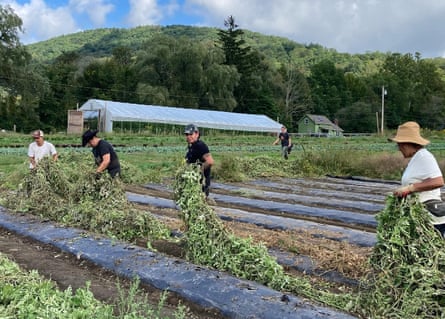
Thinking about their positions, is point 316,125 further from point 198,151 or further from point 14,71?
point 198,151

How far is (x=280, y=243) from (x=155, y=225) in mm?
1612

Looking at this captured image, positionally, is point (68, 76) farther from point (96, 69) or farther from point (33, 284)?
point (33, 284)

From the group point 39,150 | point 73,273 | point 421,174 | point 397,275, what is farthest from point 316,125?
point 397,275

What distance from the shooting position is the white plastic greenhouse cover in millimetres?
34125

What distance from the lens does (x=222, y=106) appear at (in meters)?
50.3

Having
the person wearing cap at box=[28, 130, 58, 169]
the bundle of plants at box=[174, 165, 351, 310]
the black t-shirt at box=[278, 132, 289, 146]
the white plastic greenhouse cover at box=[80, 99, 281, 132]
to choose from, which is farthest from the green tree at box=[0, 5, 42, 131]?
the bundle of plants at box=[174, 165, 351, 310]

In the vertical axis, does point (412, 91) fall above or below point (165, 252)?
above

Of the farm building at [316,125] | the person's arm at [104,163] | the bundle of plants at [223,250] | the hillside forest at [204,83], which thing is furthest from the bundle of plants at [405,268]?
the farm building at [316,125]

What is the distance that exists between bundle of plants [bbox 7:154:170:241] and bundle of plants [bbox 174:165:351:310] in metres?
1.11

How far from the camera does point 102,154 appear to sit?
6598 mm

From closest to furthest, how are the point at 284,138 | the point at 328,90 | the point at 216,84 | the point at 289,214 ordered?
the point at 289,214
the point at 284,138
the point at 216,84
the point at 328,90

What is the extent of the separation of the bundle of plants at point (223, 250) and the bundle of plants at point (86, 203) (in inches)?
43.5

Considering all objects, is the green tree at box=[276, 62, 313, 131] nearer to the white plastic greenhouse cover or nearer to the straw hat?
the white plastic greenhouse cover

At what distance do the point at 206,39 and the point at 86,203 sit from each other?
266ft
